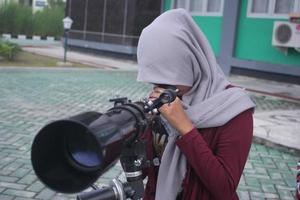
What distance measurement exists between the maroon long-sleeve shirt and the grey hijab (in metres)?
0.03

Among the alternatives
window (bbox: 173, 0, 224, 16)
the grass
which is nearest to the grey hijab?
the grass

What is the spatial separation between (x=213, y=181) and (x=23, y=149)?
3932mm

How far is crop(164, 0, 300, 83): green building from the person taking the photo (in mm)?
11750

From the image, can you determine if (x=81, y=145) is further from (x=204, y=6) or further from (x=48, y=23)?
(x=48, y=23)

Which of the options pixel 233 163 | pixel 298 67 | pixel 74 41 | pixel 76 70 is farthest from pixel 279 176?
pixel 74 41

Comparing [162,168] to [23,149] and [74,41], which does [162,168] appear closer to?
[23,149]

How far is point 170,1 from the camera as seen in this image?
15836 mm

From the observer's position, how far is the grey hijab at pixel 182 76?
1654 millimetres

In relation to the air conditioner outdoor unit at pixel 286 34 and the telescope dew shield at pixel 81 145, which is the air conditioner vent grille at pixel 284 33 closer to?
the air conditioner outdoor unit at pixel 286 34

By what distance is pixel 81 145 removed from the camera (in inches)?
55.6

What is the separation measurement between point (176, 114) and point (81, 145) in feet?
1.16

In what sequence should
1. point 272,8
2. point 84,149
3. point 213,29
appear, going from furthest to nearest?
1. point 213,29
2. point 272,8
3. point 84,149

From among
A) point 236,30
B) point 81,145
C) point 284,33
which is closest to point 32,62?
point 236,30

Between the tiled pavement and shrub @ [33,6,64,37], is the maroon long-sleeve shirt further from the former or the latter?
shrub @ [33,6,64,37]
